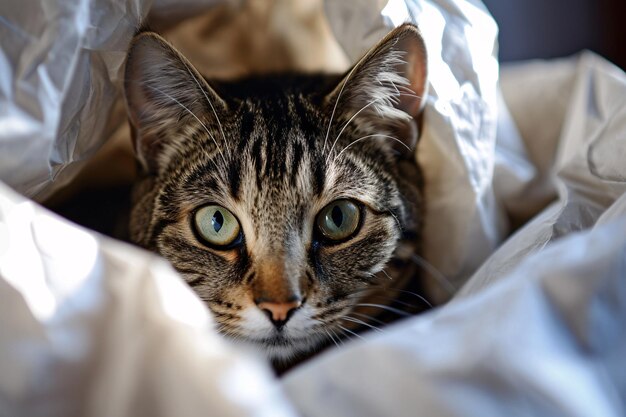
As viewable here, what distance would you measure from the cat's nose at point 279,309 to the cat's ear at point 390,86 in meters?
0.32

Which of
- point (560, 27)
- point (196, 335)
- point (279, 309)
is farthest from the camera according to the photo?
point (560, 27)

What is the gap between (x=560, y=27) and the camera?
5.94 ft

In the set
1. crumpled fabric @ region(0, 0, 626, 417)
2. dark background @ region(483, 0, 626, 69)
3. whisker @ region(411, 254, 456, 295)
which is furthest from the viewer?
dark background @ region(483, 0, 626, 69)

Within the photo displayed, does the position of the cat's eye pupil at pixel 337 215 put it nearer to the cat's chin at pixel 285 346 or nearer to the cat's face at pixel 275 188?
the cat's face at pixel 275 188

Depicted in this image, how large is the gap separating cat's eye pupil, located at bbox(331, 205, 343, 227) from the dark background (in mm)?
1064

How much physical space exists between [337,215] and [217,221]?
18cm

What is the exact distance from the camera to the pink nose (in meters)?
0.87

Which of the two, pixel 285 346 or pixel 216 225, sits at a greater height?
pixel 216 225

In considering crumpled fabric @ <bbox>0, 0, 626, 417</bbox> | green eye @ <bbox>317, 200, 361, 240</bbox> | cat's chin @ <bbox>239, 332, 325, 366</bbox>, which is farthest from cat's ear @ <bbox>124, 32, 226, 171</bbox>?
cat's chin @ <bbox>239, 332, 325, 366</bbox>

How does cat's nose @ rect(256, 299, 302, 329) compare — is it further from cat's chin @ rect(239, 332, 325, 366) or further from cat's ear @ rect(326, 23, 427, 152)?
cat's ear @ rect(326, 23, 427, 152)

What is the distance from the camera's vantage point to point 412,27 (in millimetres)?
937

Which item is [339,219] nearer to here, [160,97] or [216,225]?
[216,225]

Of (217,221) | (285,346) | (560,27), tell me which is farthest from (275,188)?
(560,27)

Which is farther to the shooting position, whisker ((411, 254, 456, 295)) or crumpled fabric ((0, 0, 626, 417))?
whisker ((411, 254, 456, 295))
